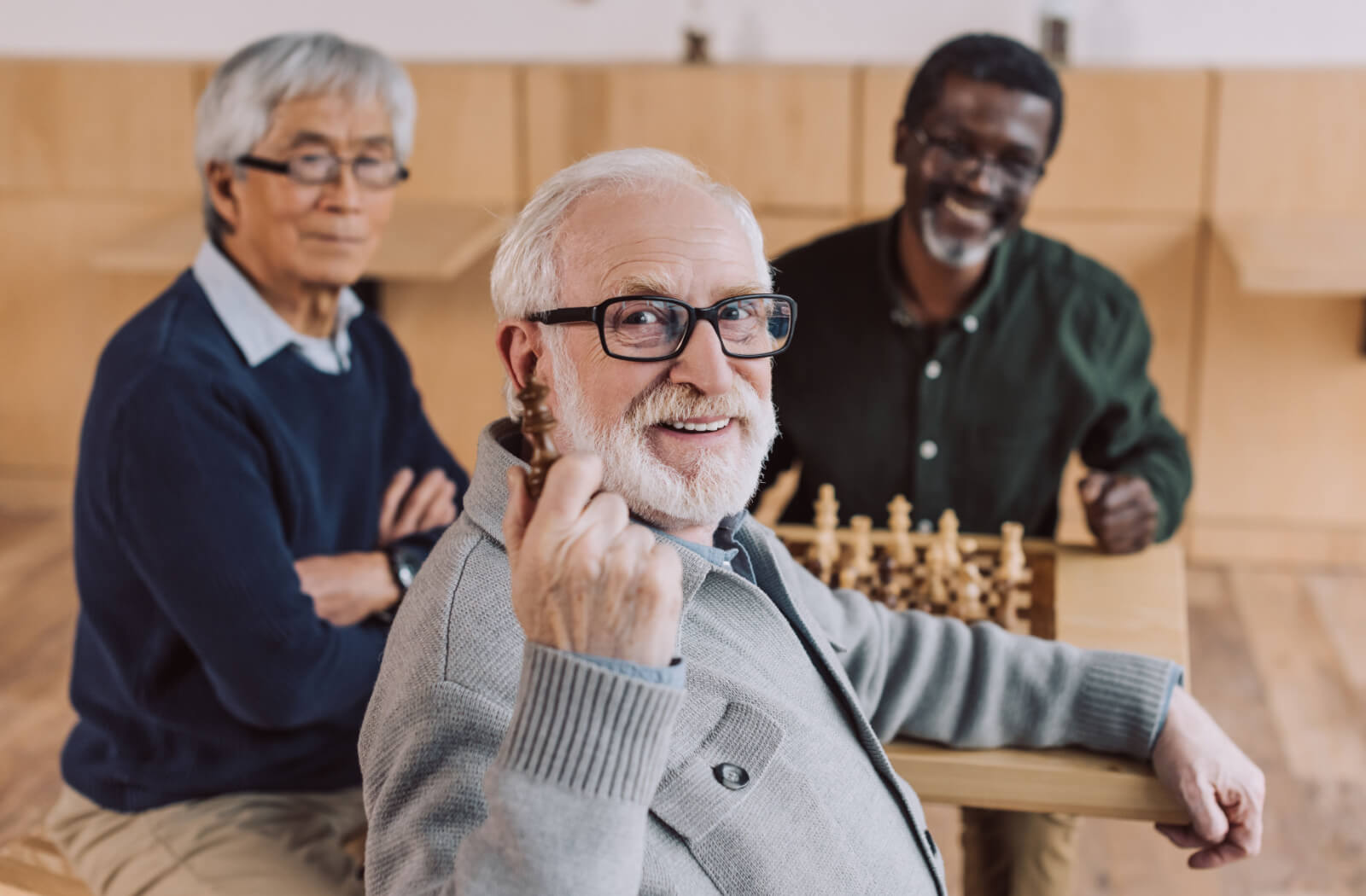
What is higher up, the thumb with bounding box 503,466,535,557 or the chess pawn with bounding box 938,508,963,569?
the thumb with bounding box 503,466,535,557

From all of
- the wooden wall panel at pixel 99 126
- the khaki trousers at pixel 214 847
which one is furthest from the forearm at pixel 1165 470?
the wooden wall panel at pixel 99 126

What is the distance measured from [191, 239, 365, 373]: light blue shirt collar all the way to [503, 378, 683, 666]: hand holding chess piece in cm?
116

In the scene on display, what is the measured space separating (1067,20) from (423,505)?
9.28ft

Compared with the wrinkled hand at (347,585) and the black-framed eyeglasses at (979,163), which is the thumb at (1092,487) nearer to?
the black-framed eyeglasses at (979,163)

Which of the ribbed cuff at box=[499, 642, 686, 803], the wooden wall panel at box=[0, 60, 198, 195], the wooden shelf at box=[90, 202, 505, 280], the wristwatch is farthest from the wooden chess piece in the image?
the wooden wall panel at box=[0, 60, 198, 195]

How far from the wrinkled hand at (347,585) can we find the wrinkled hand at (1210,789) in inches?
44.4

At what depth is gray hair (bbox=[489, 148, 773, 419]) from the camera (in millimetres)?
1373

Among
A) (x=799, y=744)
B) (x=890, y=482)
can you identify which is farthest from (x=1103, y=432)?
(x=799, y=744)

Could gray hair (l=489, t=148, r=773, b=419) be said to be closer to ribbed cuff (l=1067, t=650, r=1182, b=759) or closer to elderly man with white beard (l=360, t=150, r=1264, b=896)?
elderly man with white beard (l=360, t=150, r=1264, b=896)

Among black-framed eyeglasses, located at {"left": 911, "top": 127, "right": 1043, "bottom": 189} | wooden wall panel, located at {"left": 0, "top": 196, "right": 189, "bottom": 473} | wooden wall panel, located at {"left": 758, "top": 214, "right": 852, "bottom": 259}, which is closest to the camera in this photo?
black-framed eyeglasses, located at {"left": 911, "top": 127, "right": 1043, "bottom": 189}

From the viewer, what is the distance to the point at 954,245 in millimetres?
2561

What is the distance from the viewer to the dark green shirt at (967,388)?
2.63m

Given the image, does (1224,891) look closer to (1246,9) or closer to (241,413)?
(241,413)

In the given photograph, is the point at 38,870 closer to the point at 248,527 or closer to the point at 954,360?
the point at 248,527
